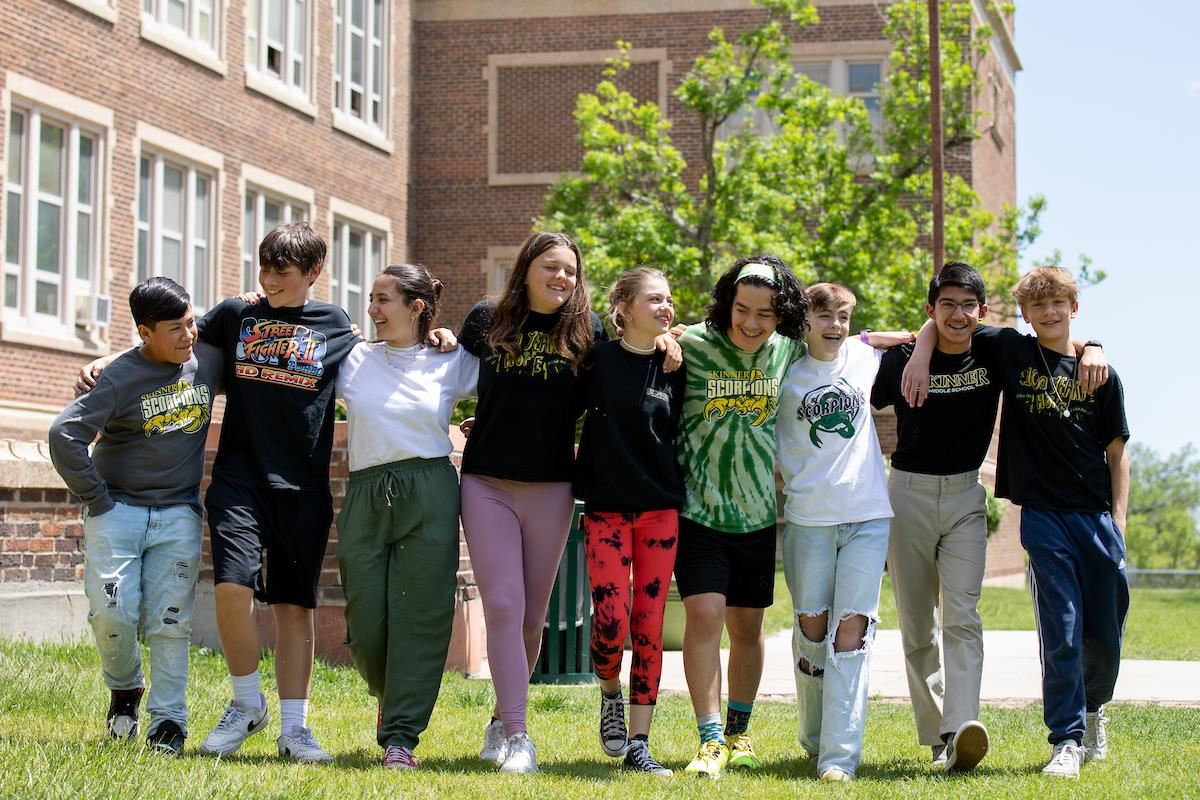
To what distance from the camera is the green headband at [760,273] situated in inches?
232

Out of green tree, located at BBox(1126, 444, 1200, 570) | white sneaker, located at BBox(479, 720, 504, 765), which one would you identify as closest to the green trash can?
white sneaker, located at BBox(479, 720, 504, 765)

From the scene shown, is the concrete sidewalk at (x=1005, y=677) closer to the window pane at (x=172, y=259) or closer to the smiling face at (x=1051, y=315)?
the smiling face at (x=1051, y=315)

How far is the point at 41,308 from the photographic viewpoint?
688 inches

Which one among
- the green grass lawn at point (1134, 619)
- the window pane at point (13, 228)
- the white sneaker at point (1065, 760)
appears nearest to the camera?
the white sneaker at point (1065, 760)

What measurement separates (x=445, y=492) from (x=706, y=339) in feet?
3.96

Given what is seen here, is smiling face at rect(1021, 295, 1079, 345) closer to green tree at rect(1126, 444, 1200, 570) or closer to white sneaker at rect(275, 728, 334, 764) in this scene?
white sneaker at rect(275, 728, 334, 764)

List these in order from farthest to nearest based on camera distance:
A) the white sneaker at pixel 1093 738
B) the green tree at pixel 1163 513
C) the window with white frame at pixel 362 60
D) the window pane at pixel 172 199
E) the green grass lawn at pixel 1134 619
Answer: the green tree at pixel 1163 513 < the window with white frame at pixel 362 60 < the window pane at pixel 172 199 < the green grass lawn at pixel 1134 619 < the white sneaker at pixel 1093 738

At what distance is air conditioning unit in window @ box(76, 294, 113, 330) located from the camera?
58.8 feet

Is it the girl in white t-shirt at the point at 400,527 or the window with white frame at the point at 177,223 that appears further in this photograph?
the window with white frame at the point at 177,223

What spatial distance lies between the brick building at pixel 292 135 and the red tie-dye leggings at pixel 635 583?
5416 mm

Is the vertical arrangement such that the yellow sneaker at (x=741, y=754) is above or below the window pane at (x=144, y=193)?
below

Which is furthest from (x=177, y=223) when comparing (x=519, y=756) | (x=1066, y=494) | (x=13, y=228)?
(x=1066, y=494)

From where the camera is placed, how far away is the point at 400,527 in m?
5.84

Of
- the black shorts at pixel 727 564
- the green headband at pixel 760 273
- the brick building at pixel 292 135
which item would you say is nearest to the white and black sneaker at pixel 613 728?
the black shorts at pixel 727 564
